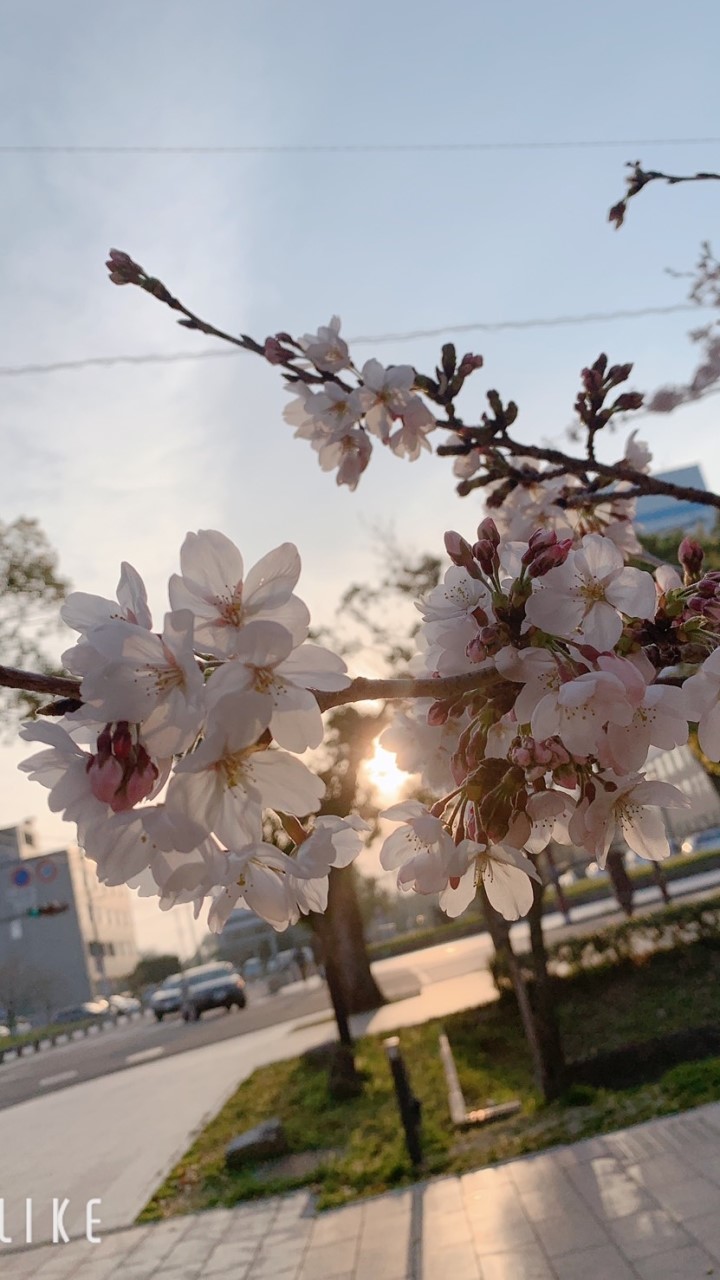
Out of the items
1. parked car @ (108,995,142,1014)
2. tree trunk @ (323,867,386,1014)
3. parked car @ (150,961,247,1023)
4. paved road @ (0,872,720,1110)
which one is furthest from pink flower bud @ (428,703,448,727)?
parked car @ (108,995,142,1014)

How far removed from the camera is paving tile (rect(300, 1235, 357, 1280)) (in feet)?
12.7

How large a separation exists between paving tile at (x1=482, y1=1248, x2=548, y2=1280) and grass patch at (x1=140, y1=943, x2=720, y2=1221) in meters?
1.16

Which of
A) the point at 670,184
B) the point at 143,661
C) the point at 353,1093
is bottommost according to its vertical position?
the point at 353,1093

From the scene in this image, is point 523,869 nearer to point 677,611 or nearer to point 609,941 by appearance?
point 677,611

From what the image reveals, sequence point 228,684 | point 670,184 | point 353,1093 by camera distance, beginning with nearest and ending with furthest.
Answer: point 228,684
point 670,184
point 353,1093

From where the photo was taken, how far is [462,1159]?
192 inches

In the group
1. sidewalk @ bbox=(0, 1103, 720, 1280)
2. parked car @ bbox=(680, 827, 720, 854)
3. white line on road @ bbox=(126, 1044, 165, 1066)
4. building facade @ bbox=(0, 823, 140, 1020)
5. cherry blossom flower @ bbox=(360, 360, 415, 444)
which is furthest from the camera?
building facade @ bbox=(0, 823, 140, 1020)

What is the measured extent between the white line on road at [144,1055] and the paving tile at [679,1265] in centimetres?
1264

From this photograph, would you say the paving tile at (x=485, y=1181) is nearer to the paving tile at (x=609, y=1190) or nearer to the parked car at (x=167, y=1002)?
the paving tile at (x=609, y=1190)

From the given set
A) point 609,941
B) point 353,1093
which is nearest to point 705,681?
point 353,1093

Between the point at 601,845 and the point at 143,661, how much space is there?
0.54 metres

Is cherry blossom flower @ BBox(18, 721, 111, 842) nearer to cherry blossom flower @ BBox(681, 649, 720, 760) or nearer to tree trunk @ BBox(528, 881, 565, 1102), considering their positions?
cherry blossom flower @ BBox(681, 649, 720, 760)

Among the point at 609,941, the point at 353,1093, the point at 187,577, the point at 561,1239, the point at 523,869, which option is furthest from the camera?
the point at 609,941

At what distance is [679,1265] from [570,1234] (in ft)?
2.03
